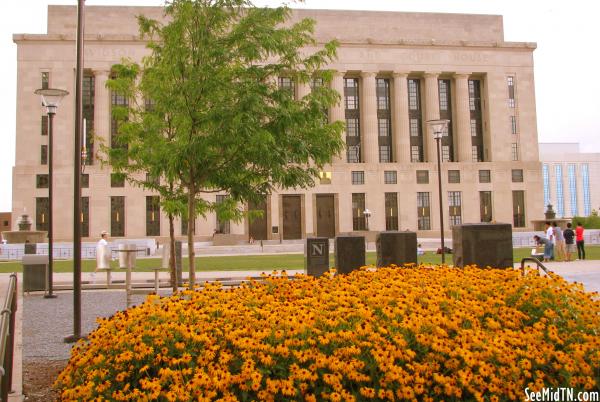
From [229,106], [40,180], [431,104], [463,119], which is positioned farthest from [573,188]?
[229,106]

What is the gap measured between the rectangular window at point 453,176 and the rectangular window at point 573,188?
10233 cm

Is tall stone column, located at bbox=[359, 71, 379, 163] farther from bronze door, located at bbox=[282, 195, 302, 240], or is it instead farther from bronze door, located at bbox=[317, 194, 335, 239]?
bronze door, located at bbox=[282, 195, 302, 240]

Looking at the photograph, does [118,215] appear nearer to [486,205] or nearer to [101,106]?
[101,106]

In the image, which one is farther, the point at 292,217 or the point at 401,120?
the point at 401,120

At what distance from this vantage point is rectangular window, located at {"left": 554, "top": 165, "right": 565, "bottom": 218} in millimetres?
149500

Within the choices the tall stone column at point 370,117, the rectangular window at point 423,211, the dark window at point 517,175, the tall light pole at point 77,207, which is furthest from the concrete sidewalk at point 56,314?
the dark window at point 517,175

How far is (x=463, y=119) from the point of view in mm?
66000

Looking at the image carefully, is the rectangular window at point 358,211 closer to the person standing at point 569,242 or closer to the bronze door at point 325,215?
the bronze door at point 325,215

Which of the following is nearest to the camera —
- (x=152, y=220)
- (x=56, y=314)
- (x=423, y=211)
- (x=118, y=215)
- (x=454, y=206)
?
(x=56, y=314)

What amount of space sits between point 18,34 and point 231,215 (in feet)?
197

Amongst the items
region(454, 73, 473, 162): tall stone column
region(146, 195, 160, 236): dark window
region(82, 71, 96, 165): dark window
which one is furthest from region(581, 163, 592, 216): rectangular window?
region(82, 71, 96, 165): dark window

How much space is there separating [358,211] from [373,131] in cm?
1019

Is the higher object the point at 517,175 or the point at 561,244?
the point at 517,175

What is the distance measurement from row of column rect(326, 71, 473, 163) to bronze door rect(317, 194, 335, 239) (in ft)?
16.6
